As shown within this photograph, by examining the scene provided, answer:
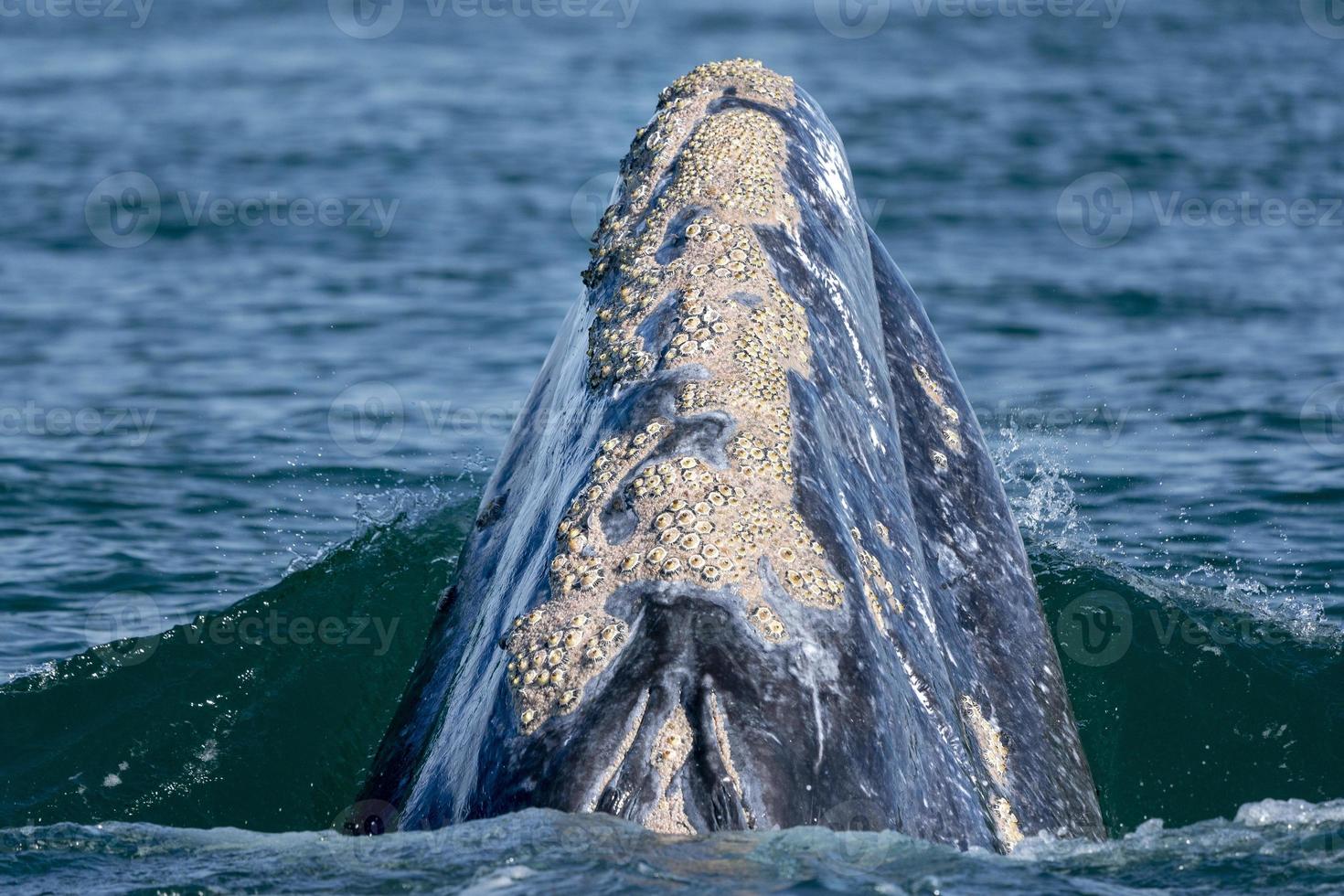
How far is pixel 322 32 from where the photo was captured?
88.8ft

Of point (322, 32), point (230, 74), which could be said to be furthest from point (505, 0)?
point (230, 74)
